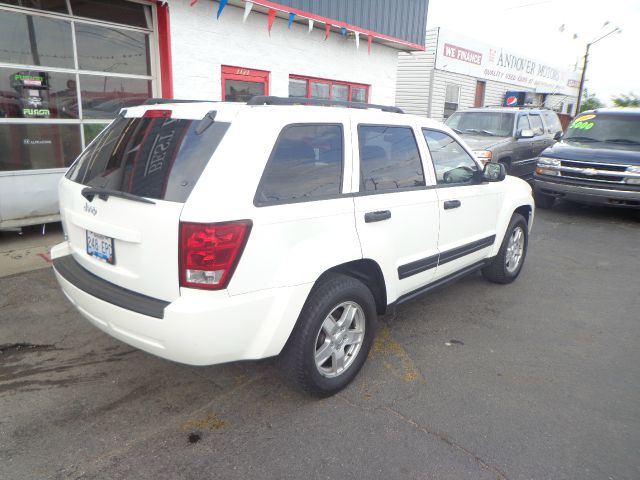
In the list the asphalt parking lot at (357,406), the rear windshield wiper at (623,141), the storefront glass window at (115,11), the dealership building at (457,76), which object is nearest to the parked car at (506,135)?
the rear windshield wiper at (623,141)

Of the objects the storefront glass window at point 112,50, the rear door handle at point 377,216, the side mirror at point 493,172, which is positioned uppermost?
the storefront glass window at point 112,50

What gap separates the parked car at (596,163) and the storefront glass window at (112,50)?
7375 millimetres

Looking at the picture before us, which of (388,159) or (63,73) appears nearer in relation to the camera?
(388,159)

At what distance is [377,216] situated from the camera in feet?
10.1

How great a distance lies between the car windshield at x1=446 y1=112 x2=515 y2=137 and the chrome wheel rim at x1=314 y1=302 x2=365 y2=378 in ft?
26.8

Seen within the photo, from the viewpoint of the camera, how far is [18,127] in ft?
19.8

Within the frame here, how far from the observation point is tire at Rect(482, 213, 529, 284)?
488 centimetres

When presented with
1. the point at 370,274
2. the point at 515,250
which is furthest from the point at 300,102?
the point at 515,250

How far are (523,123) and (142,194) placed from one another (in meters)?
9.82

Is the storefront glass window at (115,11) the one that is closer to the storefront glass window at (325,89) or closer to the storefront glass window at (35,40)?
the storefront glass window at (35,40)

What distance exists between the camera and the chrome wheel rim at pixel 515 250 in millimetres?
5043

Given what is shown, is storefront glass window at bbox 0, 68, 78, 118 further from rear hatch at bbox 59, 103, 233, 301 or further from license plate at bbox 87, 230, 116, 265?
license plate at bbox 87, 230, 116, 265

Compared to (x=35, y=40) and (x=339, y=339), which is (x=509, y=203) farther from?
(x=35, y=40)

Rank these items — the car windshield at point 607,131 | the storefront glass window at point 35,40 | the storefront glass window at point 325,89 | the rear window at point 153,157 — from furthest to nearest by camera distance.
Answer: the storefront glass window at point 325,89, the car windshield at point 607,131, the storefront glass window at point 35,40, the rear window at point 153,157
